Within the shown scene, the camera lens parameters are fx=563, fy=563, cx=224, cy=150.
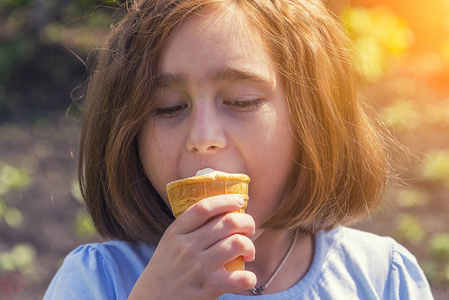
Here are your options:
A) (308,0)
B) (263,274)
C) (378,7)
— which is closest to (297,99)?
(308,0)

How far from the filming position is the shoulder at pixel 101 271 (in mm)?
1867

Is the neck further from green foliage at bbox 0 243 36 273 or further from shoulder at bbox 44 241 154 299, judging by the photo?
green foliage at bbox 0 243 36 273

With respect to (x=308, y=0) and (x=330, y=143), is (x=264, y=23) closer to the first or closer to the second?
(x=308, y=0)

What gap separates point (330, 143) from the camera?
1.96m

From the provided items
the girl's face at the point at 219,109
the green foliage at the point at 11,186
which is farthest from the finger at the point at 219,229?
the green foliage at the point at 11,186

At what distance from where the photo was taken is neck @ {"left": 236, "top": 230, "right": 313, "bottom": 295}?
1.98 metres

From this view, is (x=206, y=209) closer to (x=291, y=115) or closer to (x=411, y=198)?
(x=291, y=115)

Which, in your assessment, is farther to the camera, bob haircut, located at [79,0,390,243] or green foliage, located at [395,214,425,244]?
green foliage, located at [395,214,425,244]

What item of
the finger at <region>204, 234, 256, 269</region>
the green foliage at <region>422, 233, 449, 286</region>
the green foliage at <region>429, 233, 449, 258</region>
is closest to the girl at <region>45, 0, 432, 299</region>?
the finger at <region>204, 234, 256, 269</region>

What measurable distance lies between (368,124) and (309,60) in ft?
1.49

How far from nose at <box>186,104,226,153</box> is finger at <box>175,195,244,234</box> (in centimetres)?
17

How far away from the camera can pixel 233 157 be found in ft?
5.52

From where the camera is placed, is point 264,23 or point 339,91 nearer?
point 264,23

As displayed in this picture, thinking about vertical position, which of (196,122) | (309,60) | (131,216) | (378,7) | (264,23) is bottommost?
(131,216)
